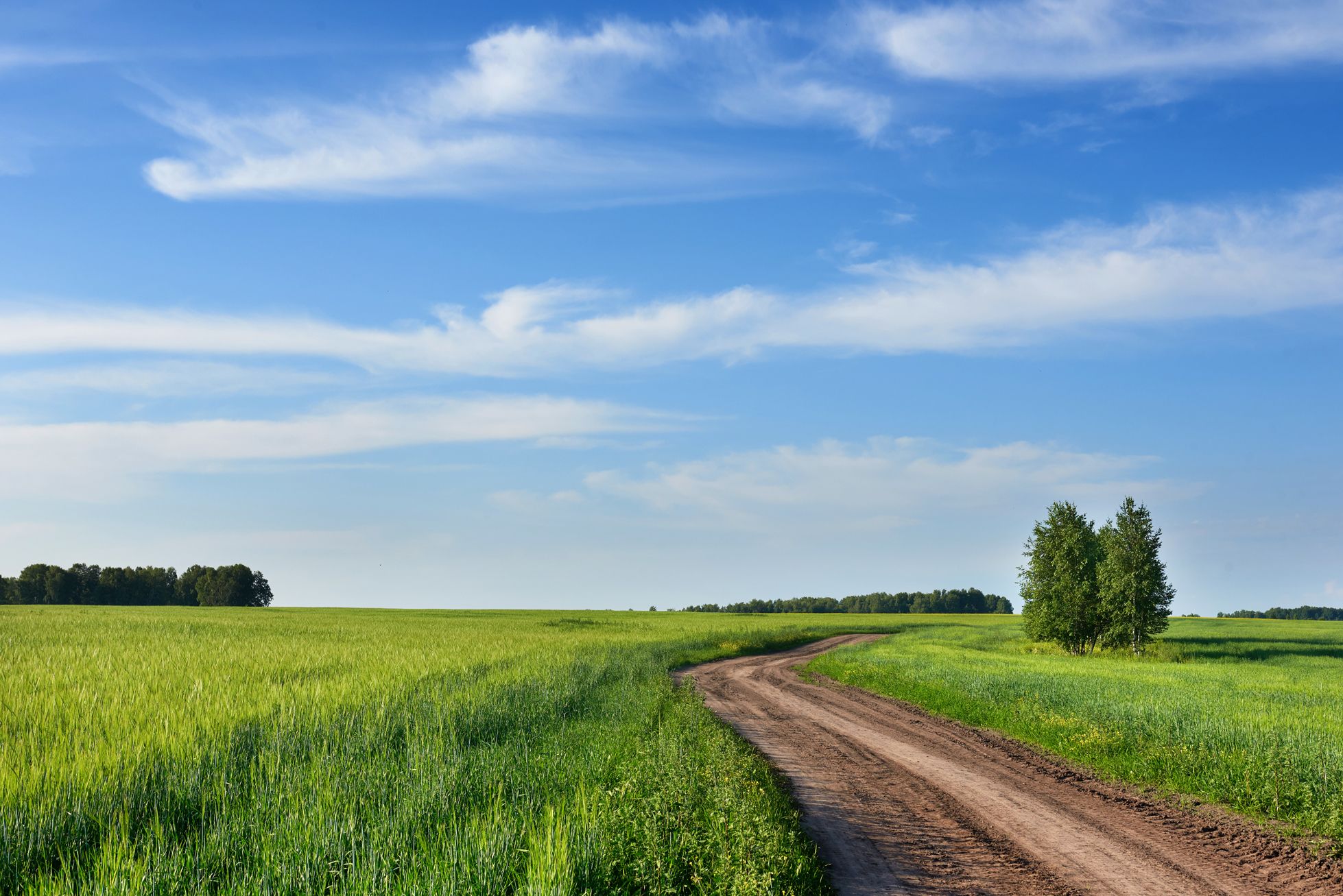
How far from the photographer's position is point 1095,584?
5781 centimetres

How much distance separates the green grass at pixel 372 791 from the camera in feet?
25.2

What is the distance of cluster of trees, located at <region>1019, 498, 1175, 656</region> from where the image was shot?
53125 millimetres

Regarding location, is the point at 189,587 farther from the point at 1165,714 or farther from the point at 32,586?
the point at 1165,714

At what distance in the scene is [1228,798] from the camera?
42.9ft

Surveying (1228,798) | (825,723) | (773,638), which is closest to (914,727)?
(825,723)

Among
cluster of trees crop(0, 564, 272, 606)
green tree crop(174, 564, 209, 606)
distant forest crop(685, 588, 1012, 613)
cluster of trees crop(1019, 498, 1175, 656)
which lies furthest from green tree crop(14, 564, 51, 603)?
cluster of trees crop(1019, 498, 1175, 656)

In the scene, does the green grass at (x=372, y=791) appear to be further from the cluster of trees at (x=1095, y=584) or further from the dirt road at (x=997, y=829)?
the cluster of trees at (x=1095, y=584)

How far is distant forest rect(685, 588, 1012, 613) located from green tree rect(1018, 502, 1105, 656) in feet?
362

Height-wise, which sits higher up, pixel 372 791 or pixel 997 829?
pixel 372 791

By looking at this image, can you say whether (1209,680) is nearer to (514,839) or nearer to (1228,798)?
(1228,798)

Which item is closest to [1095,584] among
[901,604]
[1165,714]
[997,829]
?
[1165,714]

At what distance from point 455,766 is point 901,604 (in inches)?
7205

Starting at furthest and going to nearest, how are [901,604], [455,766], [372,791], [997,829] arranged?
[901,604]
[997,829]
[455,766]
[372,791]

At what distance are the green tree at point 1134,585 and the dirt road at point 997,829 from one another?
41.5 m
